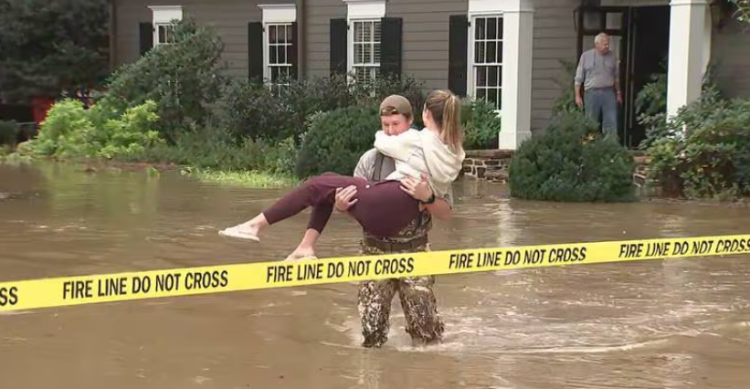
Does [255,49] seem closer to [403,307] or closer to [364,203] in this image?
[403,307]

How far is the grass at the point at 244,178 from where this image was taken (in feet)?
53.8

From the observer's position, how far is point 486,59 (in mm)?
19641

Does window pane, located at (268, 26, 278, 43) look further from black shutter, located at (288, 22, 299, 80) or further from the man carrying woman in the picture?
the man carrying woman

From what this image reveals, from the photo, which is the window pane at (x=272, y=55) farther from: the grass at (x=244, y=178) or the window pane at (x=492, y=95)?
the window pane at (x=492, y=95)

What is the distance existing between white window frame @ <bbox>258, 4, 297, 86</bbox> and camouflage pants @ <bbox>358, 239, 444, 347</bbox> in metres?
16.2

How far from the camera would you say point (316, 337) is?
281 inches

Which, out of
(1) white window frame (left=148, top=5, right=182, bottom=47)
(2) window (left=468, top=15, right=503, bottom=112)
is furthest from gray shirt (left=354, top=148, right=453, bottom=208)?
(1) white window frame (left=148, top=5, right=182, bottom=47)

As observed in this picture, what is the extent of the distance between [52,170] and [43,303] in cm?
1437

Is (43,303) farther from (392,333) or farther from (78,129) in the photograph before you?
(78,129)

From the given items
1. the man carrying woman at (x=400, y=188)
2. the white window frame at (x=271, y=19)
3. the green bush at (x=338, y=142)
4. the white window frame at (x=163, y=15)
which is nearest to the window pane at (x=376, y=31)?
the white window frame at (x=271, y=19)

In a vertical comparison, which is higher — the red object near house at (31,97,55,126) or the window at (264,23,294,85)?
the window at (264,23,294,85)

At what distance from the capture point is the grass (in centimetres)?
1639

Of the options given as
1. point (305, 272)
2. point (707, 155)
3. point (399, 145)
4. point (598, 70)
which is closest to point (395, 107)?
point (399, 145)

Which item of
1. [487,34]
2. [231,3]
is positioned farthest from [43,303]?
[231,3]
